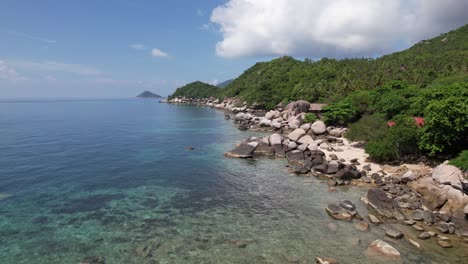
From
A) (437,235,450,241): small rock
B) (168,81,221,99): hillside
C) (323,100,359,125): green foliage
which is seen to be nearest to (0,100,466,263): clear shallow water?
(437,235,450,241): small rock

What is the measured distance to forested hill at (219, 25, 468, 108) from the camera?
199 feet

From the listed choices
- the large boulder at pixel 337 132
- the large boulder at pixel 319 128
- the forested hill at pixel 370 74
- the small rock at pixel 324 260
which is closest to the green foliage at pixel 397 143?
the large boulder at pixel 337 132

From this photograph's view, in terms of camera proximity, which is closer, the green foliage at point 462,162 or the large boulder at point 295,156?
the green foliage at point 462,162

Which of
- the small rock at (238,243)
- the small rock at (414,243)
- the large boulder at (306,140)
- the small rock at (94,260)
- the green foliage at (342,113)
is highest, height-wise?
the green foliage at (342,113)

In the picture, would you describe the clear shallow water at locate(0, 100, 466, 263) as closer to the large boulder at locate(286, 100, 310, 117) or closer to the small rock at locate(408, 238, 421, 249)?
the small rock at locate(408, 238, 421, 249)

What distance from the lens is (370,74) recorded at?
70.8 m

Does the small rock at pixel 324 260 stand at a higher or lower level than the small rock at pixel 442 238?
lower

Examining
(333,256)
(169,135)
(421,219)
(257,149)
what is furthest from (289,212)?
(169,135)

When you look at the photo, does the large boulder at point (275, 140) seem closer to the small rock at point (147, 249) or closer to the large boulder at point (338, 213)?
the large boulder at point (338, 213)

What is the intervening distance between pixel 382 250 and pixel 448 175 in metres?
10.8

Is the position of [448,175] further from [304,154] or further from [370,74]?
[370,74]

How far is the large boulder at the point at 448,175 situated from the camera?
19750mm

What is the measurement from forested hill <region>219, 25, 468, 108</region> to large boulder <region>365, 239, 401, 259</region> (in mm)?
37726

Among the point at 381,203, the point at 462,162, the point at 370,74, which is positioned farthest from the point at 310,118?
the point at 381,203
